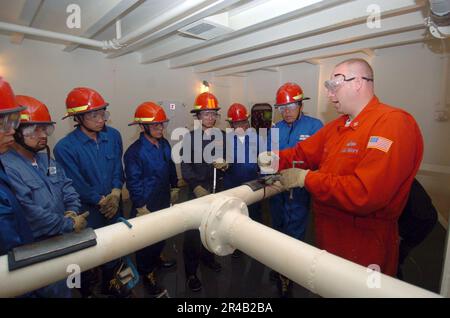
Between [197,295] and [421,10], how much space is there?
10.4 ft

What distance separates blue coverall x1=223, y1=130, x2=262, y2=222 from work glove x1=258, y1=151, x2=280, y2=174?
2.40 ft

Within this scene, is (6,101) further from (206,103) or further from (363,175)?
(206,103)

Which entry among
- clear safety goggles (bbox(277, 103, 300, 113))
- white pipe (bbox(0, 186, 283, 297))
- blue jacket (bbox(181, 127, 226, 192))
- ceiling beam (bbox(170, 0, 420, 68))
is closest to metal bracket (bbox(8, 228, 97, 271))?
white pipe (bbox(0, 186, 283, 297))

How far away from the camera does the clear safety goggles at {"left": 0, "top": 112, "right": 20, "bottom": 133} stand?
1014 mm

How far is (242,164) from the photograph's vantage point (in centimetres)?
247

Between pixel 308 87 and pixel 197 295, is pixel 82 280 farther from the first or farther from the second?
pixel 308 87

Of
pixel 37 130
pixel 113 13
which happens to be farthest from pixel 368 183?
pixel 113 13

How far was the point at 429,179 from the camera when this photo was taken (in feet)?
11.7

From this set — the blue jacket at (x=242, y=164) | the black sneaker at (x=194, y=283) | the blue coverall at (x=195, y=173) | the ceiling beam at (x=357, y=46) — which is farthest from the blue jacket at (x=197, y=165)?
the ceiling beam at (x=357, y=46)

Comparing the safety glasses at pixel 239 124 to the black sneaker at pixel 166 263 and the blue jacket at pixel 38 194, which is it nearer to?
the black sneaker at pixel 166 263

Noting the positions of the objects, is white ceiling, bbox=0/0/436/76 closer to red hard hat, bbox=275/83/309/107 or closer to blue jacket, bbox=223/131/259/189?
red hard hat, bbox=275/83/309/107

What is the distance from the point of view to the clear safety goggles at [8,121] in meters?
1.01

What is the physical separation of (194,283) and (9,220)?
157 centimetres
